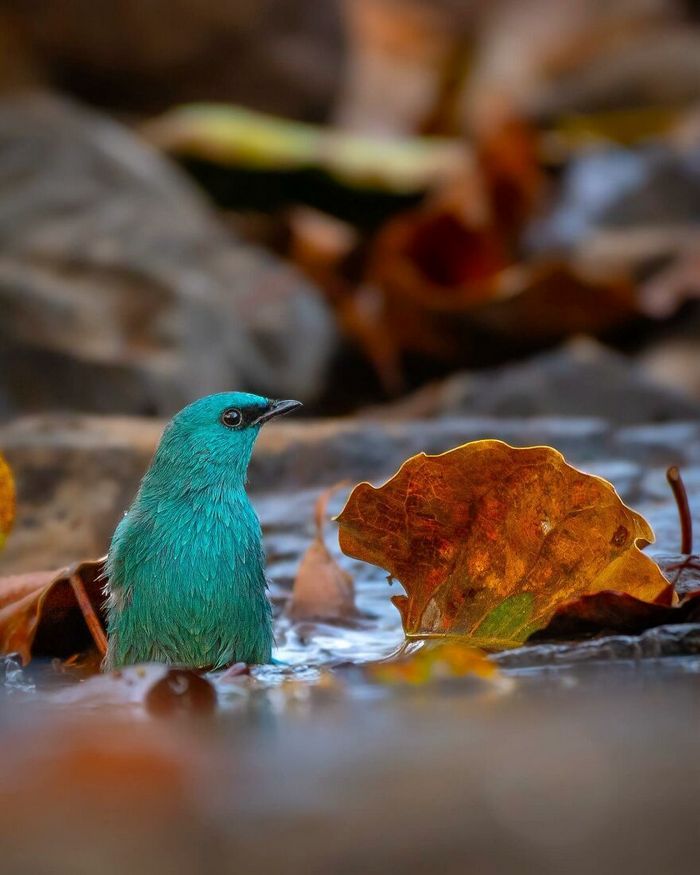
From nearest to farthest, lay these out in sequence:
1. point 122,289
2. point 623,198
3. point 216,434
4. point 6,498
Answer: point 6,498, point 216,434, point 122,289, point 623,198

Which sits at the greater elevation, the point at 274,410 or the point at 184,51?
the point at 184,51

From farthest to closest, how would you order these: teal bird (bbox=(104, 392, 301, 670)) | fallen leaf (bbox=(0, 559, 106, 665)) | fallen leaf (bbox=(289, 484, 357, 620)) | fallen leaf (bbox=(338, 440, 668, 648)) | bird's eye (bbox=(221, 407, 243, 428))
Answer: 1. fallen leaf (bbox=(289, 484, 357, 620))
2. bird's eye (bbox=(221, 407, 243, 428))
3. fallen leaf (bbox=(0, 559, 106, 665))
4. teal bird (bbox=(104, 392, 301, 670))
5. fallen leaf (bbox=(338, 440, 668, 648))

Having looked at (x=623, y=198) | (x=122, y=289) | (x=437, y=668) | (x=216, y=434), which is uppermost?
(x=623, y=198)

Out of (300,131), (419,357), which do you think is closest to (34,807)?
(419,357)

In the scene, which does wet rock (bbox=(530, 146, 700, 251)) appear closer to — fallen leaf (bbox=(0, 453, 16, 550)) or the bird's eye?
the bird's eye

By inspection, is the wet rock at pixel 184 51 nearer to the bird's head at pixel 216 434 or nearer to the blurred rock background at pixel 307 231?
the blurred rock background at pixel 307 231

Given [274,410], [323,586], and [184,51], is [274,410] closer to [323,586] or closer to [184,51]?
[323,586]

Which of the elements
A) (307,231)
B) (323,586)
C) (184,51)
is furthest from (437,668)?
(184,51)

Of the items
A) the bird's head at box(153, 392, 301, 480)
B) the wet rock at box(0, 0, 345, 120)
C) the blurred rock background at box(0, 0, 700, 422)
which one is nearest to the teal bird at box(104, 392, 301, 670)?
the bird's head at box(153, 392, 301, 480)
